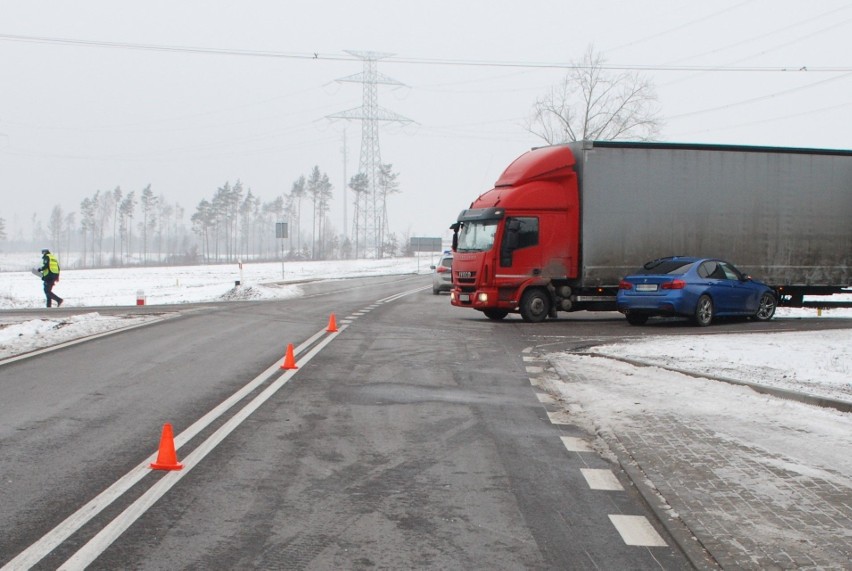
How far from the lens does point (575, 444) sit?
25.8 feet

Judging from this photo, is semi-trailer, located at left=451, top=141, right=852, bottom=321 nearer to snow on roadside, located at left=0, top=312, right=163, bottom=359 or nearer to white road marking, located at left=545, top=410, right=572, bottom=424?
snow on roadside, located at left=0, top=312, right=163, bottom=359

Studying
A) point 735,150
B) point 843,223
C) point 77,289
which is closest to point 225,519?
point 735,150

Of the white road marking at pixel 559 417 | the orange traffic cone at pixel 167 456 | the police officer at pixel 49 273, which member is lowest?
the white road marking at pixel 559 417

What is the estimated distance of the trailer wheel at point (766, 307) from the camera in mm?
22172

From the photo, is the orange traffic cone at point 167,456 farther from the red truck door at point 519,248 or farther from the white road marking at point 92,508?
the red truck door at point 519,248

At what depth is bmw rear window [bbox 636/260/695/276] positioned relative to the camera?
2034 cm

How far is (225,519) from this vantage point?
Result: 5.45m

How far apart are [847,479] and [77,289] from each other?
5164cm

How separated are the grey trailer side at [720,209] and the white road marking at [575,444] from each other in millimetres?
14035

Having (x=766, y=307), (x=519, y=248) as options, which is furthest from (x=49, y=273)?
(x=766, y=307)

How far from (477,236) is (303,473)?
1585cm

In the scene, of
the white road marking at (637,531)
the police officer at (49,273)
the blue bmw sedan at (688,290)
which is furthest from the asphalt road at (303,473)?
the police officer at (49,273)

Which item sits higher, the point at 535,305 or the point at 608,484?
the point at 535,305

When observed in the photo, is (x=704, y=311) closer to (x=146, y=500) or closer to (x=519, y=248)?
(x=519, y=248)
